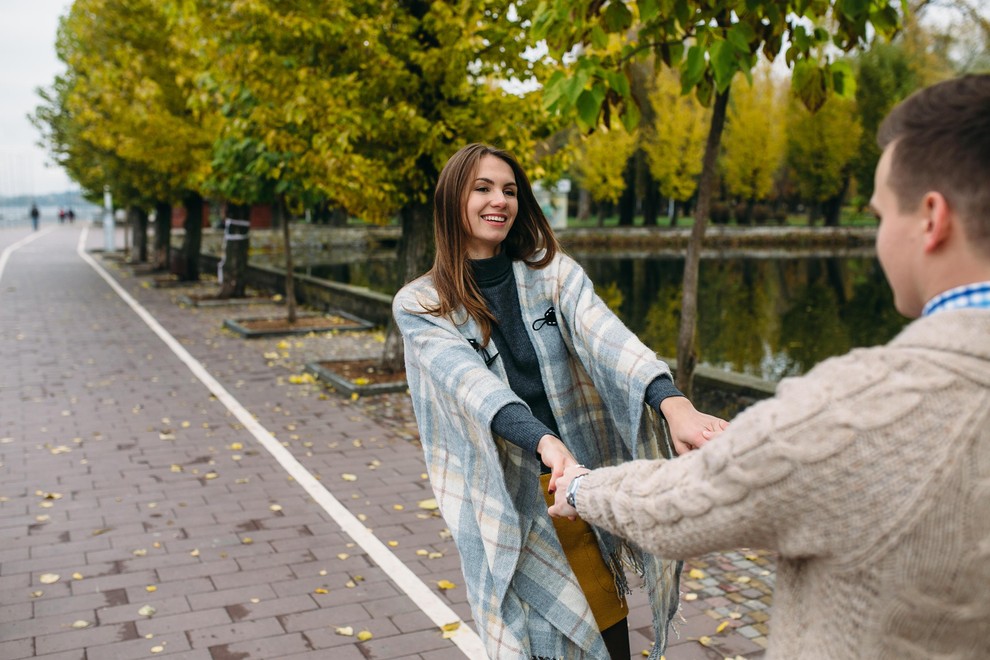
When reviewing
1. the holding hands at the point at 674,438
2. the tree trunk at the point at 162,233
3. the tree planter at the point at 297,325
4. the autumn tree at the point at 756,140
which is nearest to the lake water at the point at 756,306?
the tree planter at the point at 297,325

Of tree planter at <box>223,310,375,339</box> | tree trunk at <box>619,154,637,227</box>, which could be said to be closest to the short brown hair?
tree planter at <box>223,310,375,339</box>

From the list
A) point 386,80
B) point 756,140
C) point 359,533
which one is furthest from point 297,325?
point 756,140

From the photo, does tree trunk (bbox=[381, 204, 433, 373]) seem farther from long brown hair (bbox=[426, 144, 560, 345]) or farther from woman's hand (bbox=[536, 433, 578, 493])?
woman's hand (bbox=[536, 433, 578, 493])

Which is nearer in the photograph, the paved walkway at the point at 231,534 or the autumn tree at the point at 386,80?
the paved walkway at the point at 231,534

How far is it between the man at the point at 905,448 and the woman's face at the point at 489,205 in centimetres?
156

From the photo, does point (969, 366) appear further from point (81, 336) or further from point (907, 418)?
point (81, 336)

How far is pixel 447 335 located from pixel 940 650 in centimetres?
160

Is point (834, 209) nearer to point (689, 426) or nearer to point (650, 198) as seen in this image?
point (650, 198)

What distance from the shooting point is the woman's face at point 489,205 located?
2.88 m

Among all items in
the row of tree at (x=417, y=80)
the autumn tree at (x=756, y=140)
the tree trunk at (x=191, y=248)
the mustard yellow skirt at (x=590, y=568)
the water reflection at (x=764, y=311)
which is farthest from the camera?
the autumn tree at (x=756, y=140)

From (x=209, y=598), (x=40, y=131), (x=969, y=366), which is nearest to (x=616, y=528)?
(x=969, y=366)

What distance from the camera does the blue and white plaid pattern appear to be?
4.24 ft

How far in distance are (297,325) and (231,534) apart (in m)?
9.95

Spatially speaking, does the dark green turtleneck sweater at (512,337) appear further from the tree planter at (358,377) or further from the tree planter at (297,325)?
the tree planter at (297,325)
